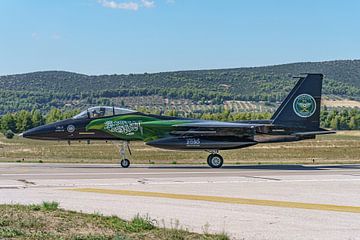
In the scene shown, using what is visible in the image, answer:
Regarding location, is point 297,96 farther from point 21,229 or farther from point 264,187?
point 21,229

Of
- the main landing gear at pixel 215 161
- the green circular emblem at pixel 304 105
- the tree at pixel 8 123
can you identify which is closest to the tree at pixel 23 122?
the tree at pixel 8 123

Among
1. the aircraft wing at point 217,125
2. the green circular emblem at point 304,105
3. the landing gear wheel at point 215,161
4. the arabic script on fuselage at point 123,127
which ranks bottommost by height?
the landing gear wheel at point 215,161

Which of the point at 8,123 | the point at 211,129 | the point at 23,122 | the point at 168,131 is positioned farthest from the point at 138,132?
the point at 8,123

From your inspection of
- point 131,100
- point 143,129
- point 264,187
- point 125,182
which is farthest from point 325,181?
point 131,100

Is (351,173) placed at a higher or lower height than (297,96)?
lower

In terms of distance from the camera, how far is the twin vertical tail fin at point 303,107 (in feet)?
88.5

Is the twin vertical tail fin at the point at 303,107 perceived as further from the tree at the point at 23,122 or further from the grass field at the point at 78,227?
the tree at the point at 23,122

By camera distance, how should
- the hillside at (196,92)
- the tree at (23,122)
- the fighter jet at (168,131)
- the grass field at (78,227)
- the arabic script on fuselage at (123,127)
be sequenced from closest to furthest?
the grass field at (78,227) < the fighter jet at (168,131) < the arabic script on fuselage at (123,127) < the tree at (23,122) < the hillside at (196,92)

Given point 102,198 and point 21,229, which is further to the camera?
point 102,198

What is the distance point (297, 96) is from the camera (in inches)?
1073

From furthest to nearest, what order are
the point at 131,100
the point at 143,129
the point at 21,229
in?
the point at 131,100
the point at 143,129
the point at 21,229

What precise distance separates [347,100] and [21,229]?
184m

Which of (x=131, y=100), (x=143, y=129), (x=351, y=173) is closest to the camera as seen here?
(x=351, y=173)

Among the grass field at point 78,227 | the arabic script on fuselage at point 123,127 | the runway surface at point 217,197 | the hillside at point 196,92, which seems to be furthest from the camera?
the hillside at point 196,92
